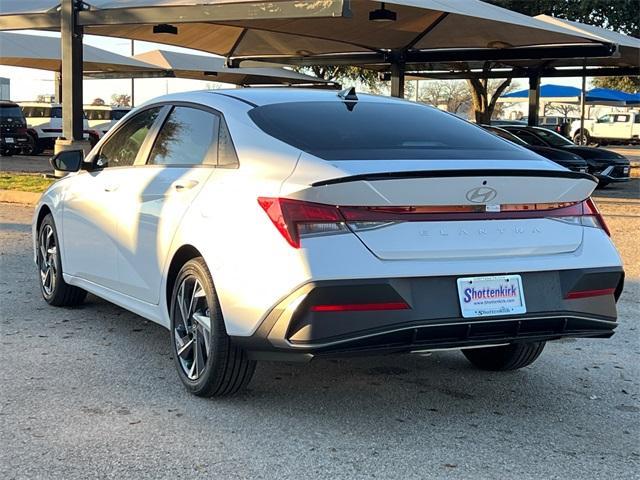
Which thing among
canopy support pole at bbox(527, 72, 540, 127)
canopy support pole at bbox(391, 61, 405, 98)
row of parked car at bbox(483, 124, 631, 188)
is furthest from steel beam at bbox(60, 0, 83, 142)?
canopy support pole at bbox(527, 72, 540, 127)

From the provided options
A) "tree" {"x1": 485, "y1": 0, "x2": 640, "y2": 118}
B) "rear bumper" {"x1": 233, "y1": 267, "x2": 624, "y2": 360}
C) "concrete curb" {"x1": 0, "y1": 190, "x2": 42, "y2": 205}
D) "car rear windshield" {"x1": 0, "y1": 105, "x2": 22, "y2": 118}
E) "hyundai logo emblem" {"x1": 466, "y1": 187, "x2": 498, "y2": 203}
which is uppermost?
"tree" {"x1": 485, "y1": 0, "x2": 640, "y2": 118}

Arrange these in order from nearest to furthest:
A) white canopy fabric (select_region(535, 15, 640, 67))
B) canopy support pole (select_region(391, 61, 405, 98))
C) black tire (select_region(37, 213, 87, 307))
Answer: black tire (select_region(37, 213, 87, 307))
white canopy fabric (select_region(535, 15, 640, 67))
canopy support pole (select_region(391, 61, 405, 98))

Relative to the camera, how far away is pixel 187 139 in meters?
4.89

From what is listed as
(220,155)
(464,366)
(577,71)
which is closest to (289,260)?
(220,155)

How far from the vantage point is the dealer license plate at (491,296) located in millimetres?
3736

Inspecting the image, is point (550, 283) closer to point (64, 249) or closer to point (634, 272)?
point (64, 249)

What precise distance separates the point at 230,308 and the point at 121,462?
0.85m

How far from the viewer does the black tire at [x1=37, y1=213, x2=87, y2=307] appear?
6.23 metres

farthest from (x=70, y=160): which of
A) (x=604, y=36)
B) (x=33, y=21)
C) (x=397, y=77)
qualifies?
(x=397, y=77)

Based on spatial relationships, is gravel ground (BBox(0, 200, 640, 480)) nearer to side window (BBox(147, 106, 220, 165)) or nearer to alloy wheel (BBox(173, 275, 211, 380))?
alloy wheel (BBox(173, 275, 211, 380))

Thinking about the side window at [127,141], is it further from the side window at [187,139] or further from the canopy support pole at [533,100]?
the canopy support pole at [533,100]

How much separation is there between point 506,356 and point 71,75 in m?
11.8

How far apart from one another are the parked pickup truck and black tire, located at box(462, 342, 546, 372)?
43.0 meters

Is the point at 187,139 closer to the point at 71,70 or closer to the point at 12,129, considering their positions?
the point at 71,70
